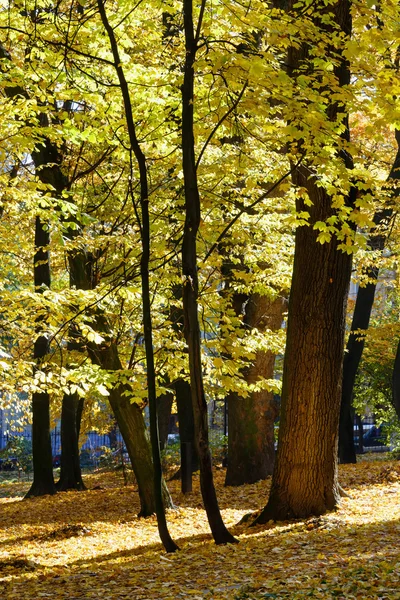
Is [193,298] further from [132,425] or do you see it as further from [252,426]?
[252,426]

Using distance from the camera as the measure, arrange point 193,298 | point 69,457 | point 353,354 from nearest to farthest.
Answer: point 193,298
point 353,354
point 69,457

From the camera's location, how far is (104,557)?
8898 millimetres

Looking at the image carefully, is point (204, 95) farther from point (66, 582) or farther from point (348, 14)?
point (66, 582)

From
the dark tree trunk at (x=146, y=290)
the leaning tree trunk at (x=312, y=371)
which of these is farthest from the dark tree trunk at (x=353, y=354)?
the dark tree trunk at (x=146, y=290)

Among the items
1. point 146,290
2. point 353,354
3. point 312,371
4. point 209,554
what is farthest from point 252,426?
point 146,290

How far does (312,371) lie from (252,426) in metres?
5.68

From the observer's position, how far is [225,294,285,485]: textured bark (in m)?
14.4

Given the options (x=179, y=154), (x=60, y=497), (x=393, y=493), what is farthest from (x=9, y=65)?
(x=60, y=497)

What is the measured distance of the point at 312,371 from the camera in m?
9.09

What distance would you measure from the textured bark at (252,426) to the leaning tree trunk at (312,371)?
202 inches

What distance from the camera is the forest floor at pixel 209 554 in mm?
5941

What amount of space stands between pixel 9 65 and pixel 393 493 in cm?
789

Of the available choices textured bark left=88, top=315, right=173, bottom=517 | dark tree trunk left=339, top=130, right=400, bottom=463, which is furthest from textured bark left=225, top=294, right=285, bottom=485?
textured bark left=88, top=315, right=173, bottom=517

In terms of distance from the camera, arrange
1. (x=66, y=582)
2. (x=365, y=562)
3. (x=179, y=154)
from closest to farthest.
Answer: (x=365, y=562) → (x=66, y=582) → (x=179, y=154)
